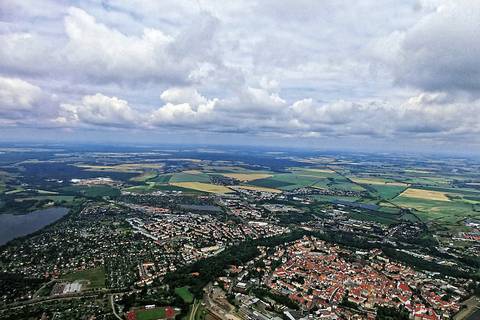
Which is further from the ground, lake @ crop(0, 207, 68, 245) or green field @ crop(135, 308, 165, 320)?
green field @ crop(135, 308, 165, 320)

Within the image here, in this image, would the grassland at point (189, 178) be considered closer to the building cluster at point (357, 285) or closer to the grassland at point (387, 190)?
the grassland at point (387, 190)

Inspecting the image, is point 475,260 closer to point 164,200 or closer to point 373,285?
point 373,285

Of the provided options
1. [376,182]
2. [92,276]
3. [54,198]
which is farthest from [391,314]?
[376,182]

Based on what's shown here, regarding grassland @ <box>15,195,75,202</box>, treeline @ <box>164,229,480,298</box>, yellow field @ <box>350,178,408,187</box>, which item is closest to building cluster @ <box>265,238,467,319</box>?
treeline @ <box>164,229,480,298</box>

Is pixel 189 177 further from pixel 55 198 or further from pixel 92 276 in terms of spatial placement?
pixel 92 276

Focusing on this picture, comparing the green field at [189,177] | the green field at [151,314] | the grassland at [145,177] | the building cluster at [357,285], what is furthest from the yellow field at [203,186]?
the green field at [151,314]

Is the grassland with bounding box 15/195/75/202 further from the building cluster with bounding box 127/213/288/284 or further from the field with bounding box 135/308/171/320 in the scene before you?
the field with bounding box 135/308/171/320
